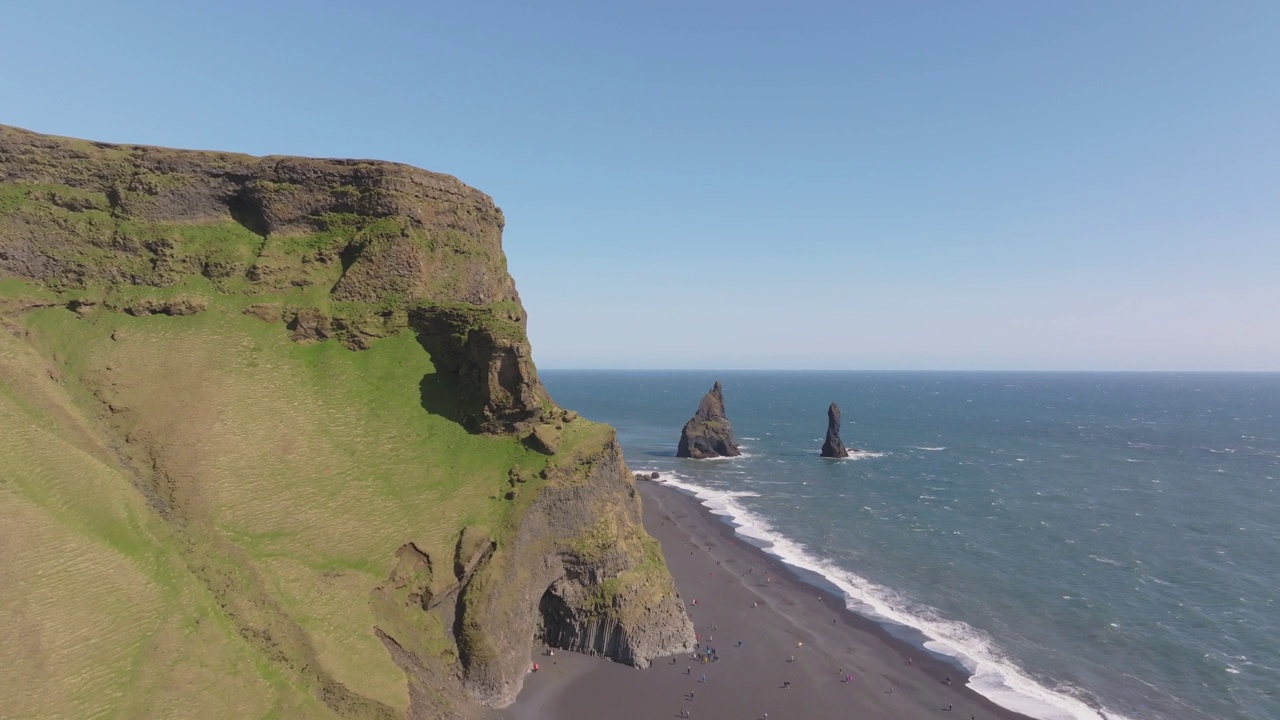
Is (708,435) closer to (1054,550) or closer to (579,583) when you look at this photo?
(1054,550)

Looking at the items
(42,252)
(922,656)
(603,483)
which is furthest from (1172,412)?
(42,252)

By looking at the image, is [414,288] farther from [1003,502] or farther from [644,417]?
[644,417]

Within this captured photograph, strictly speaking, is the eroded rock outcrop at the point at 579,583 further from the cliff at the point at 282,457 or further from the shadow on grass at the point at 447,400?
the shadow on grass at the point at 447,400

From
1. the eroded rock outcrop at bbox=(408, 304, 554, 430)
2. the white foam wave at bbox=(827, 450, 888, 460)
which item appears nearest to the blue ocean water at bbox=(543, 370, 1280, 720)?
the white foam wave at bbox=(827, 450, 888, 460)

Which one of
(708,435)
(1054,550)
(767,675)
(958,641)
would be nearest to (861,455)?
(708,435)

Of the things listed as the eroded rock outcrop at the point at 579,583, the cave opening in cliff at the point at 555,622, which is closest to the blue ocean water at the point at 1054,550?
the eroded rock outcrop at the point at 579,583
